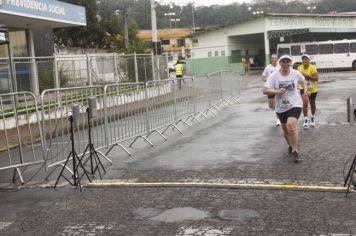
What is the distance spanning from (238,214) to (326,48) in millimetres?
40452

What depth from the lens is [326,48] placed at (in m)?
43.8

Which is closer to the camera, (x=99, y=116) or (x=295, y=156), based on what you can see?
(x=295, y=156)

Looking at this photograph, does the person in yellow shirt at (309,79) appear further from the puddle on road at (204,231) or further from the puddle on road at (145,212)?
the puddle on road at (204,231)

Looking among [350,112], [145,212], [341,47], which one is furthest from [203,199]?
[341,47]

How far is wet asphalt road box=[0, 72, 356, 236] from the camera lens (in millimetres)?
5391

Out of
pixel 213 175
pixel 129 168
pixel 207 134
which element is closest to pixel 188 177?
pixel 213 175

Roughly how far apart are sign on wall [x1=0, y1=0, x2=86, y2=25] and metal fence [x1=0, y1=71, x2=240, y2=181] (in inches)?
215

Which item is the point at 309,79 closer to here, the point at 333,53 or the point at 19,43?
the point at 19,43

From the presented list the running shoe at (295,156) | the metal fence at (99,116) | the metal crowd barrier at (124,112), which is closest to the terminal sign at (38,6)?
the metal fence at (99,116)

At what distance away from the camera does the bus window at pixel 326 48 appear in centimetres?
4381

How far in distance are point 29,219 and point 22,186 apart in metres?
1.77

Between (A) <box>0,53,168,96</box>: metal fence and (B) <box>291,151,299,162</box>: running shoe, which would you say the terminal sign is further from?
(B) <box>291,151,299,162</box>: running shoe

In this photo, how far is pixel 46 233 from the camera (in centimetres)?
541

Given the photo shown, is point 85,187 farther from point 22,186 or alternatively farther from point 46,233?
point 46,233
